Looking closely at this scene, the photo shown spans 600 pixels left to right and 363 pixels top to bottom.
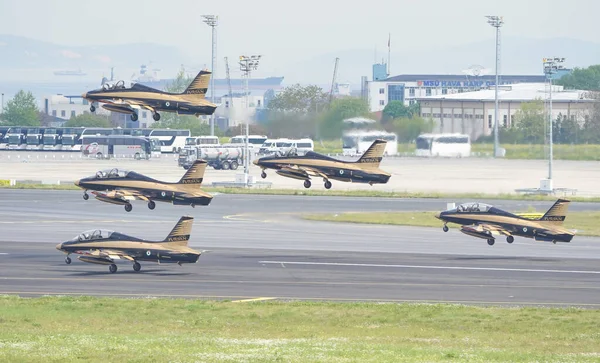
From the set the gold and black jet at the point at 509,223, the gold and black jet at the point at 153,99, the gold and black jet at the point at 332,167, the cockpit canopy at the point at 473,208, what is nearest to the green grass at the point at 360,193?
the cockpit canopy at the point at 473,208

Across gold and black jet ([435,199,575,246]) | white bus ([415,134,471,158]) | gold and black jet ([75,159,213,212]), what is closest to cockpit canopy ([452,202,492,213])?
gold and black jet ([435,199,575,246])

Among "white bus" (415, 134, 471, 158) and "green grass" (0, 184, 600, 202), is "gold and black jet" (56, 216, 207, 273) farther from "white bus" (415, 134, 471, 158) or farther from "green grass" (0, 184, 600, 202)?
"green grass" (0, 184, 600, 202)

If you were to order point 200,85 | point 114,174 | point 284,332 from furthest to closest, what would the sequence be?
point 284,332, point 114,174, point 200,85

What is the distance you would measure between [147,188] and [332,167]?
1058cm

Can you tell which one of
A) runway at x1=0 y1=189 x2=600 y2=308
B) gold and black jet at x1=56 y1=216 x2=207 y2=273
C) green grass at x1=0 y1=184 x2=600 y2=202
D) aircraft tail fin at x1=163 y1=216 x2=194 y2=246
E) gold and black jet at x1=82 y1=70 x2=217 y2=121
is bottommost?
runway at x1=0 y1=189 x2=600 y2=308

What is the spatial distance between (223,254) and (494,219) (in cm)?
2970

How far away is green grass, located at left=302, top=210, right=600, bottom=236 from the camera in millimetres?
139550

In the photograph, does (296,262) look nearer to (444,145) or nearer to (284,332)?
(284,332)

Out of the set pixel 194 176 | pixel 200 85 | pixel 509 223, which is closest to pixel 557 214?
pixel 509 223

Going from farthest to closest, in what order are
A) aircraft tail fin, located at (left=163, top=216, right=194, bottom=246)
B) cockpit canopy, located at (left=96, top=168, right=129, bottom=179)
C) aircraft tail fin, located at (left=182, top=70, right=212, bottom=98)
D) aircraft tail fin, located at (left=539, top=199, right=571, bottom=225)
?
aircraft tail fin, located at (left=539, top=199, right=571, bottom=225)
aircraft tail fin, located at (left=163, top=216, right=194, bottom=246)
cockpit canopy, located at (left=96, top=168, right=129, bottom=179)
aircraft tail fin, located at (left=182, top=70, right=212, bottom=98)

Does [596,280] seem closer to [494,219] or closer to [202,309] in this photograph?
[494,219]

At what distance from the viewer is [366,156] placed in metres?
51.7

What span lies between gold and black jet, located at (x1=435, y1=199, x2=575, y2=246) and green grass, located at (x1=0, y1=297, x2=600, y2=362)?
38.0 feet

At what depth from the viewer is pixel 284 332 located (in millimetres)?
68062
